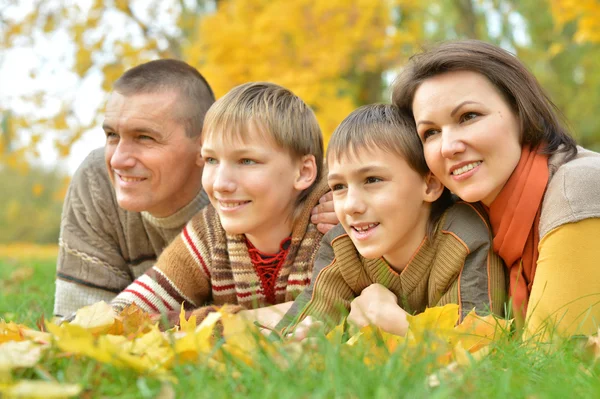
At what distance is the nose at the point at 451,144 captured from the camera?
235 centimetres

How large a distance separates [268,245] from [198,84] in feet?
3.62

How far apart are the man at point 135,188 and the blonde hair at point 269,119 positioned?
31cm

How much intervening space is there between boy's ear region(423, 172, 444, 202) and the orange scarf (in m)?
0.24

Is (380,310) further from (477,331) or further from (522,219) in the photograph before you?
(522,219)

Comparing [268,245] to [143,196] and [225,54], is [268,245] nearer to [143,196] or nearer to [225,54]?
[143,196]

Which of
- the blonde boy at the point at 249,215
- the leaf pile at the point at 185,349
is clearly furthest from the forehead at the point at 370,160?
the leaf pile at the point at 185,349

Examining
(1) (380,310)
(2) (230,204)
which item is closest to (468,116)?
(1) (380,310)

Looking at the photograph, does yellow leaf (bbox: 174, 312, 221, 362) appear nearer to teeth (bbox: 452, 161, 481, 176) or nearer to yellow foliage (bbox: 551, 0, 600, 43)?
teeth (bbox: 452, 161, 481, 176)

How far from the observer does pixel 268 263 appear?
118 inches

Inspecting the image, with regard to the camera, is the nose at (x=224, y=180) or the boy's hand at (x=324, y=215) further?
the boy's hand at (x=324, y=215)

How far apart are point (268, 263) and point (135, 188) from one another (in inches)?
32.7

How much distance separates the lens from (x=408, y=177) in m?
2.55

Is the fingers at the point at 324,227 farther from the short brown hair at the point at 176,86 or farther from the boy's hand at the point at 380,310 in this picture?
the short brown hair at the point at 176,86

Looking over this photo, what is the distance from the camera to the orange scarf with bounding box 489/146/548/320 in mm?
2334
